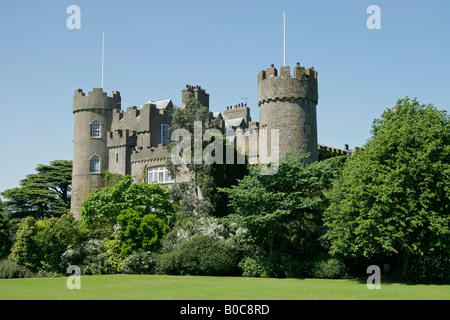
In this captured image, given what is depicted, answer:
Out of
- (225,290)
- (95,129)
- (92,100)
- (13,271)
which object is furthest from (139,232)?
(92,100)

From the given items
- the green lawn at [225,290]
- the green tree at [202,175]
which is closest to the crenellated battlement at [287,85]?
the green tree at [202,175]

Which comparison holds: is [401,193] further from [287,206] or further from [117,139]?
[117,139]

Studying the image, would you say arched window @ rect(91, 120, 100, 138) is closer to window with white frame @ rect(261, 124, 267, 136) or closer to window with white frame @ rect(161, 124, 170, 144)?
window with white frame @ rect(161, 124, 170, 144)

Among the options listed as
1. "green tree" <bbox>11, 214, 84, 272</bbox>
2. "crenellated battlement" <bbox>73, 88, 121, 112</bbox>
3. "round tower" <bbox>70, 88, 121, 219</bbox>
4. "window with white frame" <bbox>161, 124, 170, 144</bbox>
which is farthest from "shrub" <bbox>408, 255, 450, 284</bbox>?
"crenellated battlement" <bbox>73, 88, 121, 112</bbox>

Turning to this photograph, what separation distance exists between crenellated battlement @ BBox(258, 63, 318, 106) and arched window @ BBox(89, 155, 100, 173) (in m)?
18.0

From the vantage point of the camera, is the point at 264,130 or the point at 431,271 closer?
the point at 431,271

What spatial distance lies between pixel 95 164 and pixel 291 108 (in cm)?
2015

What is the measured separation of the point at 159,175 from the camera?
42188 millimetres

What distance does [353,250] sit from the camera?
78.4ft

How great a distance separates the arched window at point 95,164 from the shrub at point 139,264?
59.4 feet

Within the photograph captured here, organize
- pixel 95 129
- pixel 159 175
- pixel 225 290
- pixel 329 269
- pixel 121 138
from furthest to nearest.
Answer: pixel 95 129 < pixel 121 138 < pixel 159 175 < pixel 329 269 < pixel 225 290

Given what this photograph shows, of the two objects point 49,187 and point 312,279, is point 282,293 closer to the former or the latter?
point 312,279

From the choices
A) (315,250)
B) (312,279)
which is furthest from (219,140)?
(312,279)

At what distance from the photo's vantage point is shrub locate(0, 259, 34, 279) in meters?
30.2
